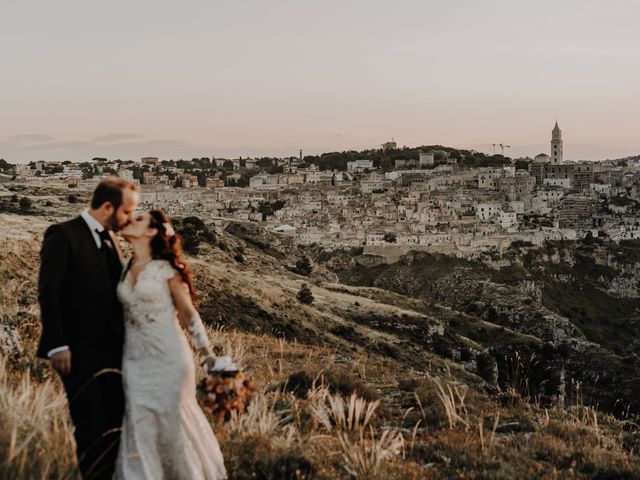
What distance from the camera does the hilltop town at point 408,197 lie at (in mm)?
91125

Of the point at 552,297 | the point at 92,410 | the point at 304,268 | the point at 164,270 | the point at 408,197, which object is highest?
the point at 164,270

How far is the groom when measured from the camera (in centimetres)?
355

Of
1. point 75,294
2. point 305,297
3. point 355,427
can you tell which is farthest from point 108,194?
point 305,297

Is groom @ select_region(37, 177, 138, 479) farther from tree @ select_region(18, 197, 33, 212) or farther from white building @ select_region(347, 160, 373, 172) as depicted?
white building @ select_region(347, 160, 373, 172)

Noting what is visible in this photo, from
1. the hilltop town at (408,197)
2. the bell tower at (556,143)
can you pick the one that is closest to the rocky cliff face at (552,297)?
the hilltop town at (408,197)

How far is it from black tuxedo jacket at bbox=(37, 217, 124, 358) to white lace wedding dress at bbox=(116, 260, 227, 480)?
125mm

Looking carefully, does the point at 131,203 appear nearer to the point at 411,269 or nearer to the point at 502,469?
the point at 502,469

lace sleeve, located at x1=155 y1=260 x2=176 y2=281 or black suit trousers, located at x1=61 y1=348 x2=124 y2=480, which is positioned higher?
lace sleeve, located at x1=155 y1=260 x2=176 y2=281

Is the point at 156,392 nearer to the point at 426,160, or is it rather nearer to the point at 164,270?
the point at 164,270

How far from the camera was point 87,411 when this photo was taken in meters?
3.63

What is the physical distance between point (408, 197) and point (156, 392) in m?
122

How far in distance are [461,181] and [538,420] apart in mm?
133044

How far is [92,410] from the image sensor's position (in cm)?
363

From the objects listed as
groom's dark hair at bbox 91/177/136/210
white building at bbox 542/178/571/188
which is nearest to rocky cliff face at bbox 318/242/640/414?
groom's dark hair at bbox 91/177/136/210
